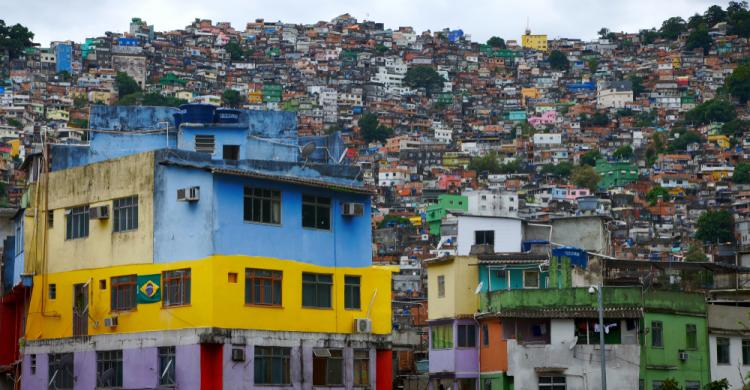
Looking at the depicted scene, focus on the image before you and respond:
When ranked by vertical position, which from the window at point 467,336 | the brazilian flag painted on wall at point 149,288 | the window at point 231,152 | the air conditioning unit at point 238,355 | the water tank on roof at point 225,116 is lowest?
the air conditioning unit at point 238,355

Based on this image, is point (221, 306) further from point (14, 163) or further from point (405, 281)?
point (14, 163)

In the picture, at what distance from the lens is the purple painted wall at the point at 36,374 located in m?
42.9

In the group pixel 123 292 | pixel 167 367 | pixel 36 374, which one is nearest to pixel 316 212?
pixel 123 292

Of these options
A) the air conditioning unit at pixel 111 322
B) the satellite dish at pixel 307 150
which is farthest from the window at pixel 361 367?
the air conditioning unit at pixel 111 322

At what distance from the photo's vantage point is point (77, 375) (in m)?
41.9

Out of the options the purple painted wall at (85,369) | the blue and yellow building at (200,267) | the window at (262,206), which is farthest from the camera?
the purple painted wall at (85,369)

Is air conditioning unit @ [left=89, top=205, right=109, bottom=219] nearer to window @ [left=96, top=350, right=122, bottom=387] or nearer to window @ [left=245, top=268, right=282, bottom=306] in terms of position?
window @ [left=96, top=350, right=122, bottom=387]

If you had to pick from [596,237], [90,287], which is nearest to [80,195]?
[90,287]

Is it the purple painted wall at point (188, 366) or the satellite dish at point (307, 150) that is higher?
the satellite dish at point (307, 150)

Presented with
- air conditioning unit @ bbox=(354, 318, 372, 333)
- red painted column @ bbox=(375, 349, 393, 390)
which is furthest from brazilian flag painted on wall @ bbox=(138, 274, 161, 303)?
red painted column @ bbox=(375, 349, 393, 390)

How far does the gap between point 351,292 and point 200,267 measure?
16.7ft

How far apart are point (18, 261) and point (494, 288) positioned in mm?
15788

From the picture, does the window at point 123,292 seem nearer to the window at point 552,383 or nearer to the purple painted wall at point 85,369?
the purple painted wall at point 85,369

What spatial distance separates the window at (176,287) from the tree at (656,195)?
157 meters
